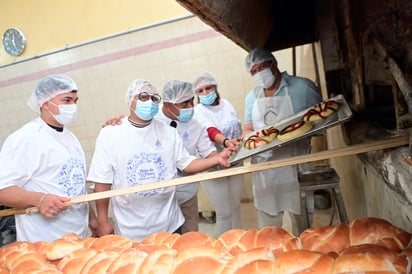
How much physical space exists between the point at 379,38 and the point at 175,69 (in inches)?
119

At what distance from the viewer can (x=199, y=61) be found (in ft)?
13.0

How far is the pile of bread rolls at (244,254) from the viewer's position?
0.68 meters

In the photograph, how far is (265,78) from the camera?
219cm

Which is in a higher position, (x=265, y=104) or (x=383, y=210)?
(x=265, y=104)

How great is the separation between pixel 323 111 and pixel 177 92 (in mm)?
1070

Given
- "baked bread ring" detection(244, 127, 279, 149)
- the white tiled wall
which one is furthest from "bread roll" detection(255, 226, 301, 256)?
the white tiled wall

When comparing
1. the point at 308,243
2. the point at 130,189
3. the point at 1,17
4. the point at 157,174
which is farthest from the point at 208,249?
the point at 1,17

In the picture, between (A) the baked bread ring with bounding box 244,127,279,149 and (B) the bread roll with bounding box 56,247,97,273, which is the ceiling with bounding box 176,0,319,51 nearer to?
(A) the baked bread ring with bounding box 244,127,279,149

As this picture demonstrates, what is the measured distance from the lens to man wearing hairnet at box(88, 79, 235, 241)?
1.72 metres

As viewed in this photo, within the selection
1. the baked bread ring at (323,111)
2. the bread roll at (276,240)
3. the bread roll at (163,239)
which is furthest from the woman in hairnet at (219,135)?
the bread roll at (276,240)

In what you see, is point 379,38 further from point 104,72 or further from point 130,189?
point 104,72

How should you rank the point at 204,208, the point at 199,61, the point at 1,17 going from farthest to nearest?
the point at 1,17
the point at 204,208
the point at 199,61

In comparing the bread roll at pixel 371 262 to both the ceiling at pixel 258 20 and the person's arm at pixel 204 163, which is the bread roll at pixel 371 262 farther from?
the person's arm at pixel 204 163

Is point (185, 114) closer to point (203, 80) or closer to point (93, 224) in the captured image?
A: point (203, 80)
